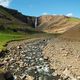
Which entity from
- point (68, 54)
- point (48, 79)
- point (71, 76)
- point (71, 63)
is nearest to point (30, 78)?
point (48, 79)

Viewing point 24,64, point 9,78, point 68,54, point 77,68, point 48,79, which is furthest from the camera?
point 68,54

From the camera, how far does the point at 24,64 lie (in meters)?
46.8

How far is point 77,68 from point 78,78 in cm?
483

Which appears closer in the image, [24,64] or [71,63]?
[71,63]

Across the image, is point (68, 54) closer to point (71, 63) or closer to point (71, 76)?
point (71, 63)

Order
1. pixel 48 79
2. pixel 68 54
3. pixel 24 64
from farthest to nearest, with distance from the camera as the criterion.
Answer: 1. pixel 68 54
2. pixel 24 64
3. pixel 48 79

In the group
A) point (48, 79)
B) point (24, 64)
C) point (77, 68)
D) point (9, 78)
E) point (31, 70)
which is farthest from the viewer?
point (24, 64)

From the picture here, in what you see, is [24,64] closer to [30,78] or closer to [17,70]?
[17,70]

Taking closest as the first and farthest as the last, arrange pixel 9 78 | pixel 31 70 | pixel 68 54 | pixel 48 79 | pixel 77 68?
pixel 9 78
pixel 48 79
pixel 77 68
pixel 31 70
pixel 68 54

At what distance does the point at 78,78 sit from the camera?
3431 cm

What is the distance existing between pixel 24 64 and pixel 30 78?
37.9ft

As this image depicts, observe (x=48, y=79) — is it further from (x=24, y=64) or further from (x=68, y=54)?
(x=68, y=54)

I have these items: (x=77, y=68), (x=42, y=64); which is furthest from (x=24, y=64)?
(x=77, y=68)

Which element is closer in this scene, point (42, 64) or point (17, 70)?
point (17, 70)
